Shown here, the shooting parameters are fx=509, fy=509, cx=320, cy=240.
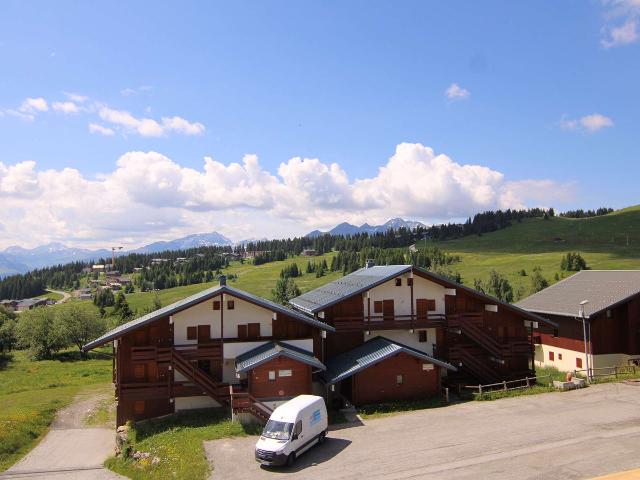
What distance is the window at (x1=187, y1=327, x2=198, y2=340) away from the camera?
34.8 meters

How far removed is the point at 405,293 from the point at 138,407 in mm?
21236

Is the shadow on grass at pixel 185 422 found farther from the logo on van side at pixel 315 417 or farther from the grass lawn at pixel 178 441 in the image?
the logo on van side at pixel 315 417

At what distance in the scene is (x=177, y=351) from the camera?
111ft

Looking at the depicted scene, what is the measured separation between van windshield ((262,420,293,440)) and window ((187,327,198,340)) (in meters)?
12.2

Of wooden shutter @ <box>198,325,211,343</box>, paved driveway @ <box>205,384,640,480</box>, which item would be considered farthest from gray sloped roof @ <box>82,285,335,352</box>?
paved driveway @ <box>205,384,640,480</box>

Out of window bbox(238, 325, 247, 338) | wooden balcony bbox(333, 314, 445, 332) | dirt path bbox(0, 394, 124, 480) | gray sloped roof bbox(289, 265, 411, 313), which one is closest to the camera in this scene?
dirt path bbox(0, 394, 124, 480)

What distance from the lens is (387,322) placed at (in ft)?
130

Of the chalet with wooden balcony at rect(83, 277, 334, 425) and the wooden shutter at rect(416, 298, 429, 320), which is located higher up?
the wooden shutter at rect(416, 298, 429, 320)

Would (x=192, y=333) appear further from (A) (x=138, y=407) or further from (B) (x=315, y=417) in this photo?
(B) (x=315, y=417)

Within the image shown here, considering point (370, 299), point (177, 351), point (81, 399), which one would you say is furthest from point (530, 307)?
point (81, 399)

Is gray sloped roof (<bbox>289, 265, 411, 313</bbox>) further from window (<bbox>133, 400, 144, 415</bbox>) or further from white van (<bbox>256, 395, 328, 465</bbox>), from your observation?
window (<bbox>133, 400, 144, 415</bbox>)

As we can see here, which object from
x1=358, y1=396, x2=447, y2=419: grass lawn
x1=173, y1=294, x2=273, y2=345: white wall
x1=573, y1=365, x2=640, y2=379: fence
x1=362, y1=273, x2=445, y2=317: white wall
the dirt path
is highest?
x1=362, y1=273, x2=445, y2=317: white wall

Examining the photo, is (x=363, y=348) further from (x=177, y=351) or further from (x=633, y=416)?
(x=633, y=416)

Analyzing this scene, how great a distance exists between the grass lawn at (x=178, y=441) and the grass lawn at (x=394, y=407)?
7089 millimetres
